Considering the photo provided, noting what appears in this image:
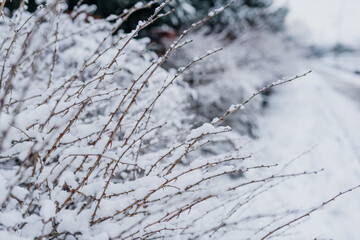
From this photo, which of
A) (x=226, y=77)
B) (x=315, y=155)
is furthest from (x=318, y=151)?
(x=226, y=77)

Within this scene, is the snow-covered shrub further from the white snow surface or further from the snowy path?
the snowy path

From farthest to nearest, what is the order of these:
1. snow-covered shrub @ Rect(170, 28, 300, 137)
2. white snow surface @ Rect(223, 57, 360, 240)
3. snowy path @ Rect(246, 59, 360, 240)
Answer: snow-covered shrub @ Rect(170, 28, 300, 137), snowy path @ Rect(246, 59, 360, 240), white snow surface @ Rect(223, 57, 360, 240)

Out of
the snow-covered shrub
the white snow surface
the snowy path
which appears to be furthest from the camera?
the snow-covered shrub

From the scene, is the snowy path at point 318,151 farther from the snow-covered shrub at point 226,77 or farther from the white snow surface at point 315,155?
the snow-covered shrub at point 226,77

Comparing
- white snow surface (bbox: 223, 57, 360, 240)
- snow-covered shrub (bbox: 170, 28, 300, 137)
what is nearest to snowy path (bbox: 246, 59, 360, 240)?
white snow surface (bbox: 223, 57, 360, 240)

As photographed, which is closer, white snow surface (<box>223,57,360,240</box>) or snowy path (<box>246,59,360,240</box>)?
white snow surface (<box>223,57,360,240</box>)

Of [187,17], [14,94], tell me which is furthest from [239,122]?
[14,94]

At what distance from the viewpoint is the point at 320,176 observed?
4.15m

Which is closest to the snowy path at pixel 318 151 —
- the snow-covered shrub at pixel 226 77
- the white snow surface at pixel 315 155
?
the white snow surface at pixel 315 155

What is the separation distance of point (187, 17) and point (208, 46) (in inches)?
77.0

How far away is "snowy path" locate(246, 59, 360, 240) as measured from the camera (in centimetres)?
306

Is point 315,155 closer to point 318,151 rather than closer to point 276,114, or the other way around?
point 318,151

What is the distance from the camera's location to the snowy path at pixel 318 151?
10.0 ft

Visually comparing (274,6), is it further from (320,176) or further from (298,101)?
(320,176)
